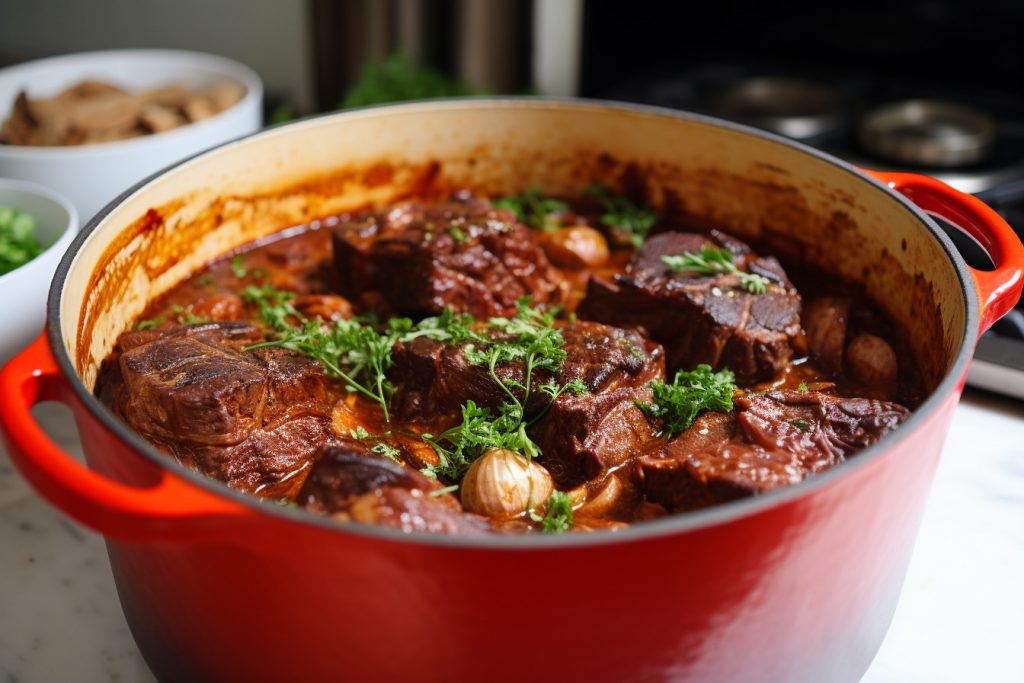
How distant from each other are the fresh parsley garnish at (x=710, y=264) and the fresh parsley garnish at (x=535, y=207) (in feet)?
1.74

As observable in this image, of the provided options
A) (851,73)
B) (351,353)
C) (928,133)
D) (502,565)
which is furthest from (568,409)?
(851,73)

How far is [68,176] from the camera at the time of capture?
290cm

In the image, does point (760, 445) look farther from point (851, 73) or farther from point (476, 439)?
point (851, 73)

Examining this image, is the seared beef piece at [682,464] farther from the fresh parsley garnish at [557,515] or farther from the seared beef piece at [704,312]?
the seared beef piece at [704,312]

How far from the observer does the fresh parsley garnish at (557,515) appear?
5.53 ft

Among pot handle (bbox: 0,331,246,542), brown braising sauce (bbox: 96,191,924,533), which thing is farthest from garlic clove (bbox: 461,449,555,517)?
pot handle (bbox: 0,331,246,542)

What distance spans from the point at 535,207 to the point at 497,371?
1.00m

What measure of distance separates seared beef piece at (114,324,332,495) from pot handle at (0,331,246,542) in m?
0.50

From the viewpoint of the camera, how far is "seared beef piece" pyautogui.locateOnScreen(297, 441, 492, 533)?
56.1 inches

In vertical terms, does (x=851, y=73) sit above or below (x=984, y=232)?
below

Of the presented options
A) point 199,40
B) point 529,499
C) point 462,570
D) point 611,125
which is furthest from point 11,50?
point 462,570

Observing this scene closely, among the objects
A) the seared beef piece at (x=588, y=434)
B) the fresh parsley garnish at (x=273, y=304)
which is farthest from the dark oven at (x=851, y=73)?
the fresh parsley garnish at (x=273, y=304)

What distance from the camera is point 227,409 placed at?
6.19ft

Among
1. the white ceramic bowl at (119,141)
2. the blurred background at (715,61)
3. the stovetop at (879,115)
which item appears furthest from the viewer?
the blurred background at (715,61)
